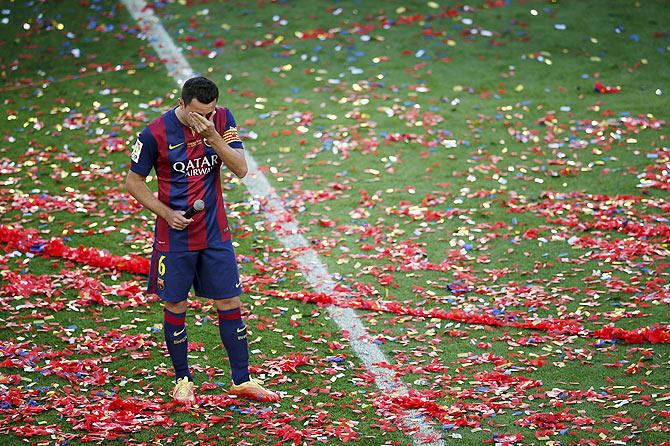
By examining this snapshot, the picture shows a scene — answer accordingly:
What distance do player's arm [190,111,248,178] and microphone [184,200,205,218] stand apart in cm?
30

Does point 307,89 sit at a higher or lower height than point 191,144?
lower

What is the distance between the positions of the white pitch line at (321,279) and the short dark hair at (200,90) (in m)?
2.27

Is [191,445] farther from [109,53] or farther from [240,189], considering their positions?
[109,53]

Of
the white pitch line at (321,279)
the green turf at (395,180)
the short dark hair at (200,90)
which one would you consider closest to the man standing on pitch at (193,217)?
the short dark hair at (200,90)

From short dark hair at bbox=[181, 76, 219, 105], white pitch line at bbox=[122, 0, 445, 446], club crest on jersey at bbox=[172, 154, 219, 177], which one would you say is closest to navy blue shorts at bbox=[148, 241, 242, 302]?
club crest on jersey at bbox=[172, 154, 219, 177]

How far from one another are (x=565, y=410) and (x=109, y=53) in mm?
9237

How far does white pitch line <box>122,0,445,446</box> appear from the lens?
623 cm

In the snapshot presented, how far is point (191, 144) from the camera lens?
609 centimetres

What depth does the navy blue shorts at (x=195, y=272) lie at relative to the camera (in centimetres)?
621

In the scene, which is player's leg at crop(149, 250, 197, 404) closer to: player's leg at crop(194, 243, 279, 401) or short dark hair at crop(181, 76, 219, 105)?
player's leg at crop(194, 243, 279, 401)

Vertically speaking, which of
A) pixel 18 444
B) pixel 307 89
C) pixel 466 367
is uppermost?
pixel 18 444

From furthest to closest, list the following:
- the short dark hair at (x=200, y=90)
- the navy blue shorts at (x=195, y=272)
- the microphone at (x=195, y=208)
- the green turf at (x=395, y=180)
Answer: the green turf at (x=395, y=180) → the navy blue shorts at (x=195, y=272) → the microphone at (x=195, y=208) → the short dark hair at (x=200, y=90)

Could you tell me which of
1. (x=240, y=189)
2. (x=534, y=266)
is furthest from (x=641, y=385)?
(x=240, y=189)

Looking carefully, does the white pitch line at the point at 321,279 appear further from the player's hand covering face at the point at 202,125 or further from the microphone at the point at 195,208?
the player's hand covering face at the point at 202,125
